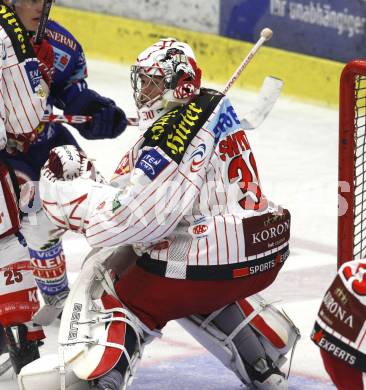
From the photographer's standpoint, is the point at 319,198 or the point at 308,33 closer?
the point at 319,198

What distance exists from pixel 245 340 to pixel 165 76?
84 cm

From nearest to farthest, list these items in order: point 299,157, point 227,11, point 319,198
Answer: point 319,198, point 299,157, point 227,11

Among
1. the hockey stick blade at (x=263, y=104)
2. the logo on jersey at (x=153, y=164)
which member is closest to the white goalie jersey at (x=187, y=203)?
the logo on jersey at (x=153, y=164)

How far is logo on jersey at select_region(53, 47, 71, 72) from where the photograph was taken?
483 cm

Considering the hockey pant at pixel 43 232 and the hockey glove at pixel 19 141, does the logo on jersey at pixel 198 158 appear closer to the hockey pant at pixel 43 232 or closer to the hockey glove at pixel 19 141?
the hockey glove at pixel 19 141

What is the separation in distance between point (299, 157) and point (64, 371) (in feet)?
12.8

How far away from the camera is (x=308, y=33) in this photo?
822cm

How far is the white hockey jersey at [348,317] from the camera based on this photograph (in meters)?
3.06

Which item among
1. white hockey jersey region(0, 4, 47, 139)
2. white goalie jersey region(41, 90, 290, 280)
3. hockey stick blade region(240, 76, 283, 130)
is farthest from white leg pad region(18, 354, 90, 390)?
hockey stick blade region(240, 76, 283, 130)

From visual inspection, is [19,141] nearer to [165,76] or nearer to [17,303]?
[17,303]

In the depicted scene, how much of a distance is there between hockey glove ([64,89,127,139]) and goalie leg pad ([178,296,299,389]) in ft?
3.28

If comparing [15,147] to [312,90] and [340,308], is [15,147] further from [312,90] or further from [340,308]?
[312,90]

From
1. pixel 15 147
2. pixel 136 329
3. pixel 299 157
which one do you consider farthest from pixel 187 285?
pixel 299 157

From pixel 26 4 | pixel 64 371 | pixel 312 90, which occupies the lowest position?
pixel 312 90
